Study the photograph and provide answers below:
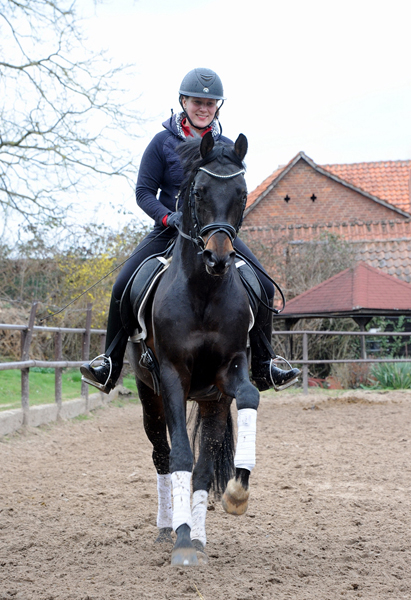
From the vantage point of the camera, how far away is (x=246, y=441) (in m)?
3.52

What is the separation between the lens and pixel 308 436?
911cm

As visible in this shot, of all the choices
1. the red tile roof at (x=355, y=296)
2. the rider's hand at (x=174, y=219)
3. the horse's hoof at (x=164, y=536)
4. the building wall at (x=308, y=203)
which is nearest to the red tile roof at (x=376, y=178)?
the building wall at (x=308, y=203)

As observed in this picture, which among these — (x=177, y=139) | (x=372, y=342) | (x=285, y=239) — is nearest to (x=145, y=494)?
(x=177, y=139)

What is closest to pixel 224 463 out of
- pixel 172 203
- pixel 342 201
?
pixel 172 203

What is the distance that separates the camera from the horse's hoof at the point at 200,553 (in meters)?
3.60

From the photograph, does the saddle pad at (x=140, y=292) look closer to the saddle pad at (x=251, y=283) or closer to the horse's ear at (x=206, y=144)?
the saddle pad at (x=251, y=283)

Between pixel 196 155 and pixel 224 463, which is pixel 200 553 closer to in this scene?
pixel 224 463

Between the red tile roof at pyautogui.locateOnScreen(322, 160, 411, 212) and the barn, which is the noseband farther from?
the red tile roof at pyautogui.locateOnScreen(322, 160, 411, 212)

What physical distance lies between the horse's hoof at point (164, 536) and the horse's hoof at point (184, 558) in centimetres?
86

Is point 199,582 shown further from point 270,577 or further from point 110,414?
point 110,414

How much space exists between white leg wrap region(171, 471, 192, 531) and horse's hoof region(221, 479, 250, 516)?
215 millimetres

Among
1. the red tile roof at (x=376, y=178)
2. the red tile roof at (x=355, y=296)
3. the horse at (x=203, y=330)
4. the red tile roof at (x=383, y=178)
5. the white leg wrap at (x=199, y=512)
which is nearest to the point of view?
the horse at (x=203, y=330)

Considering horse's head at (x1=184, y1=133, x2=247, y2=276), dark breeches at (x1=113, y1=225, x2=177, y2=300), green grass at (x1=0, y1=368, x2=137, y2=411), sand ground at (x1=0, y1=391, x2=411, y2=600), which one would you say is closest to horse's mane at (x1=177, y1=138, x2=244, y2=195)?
horse's head at (x1=184, y1=133, x2=247, y2=276)

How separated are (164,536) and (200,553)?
2.46 ft
